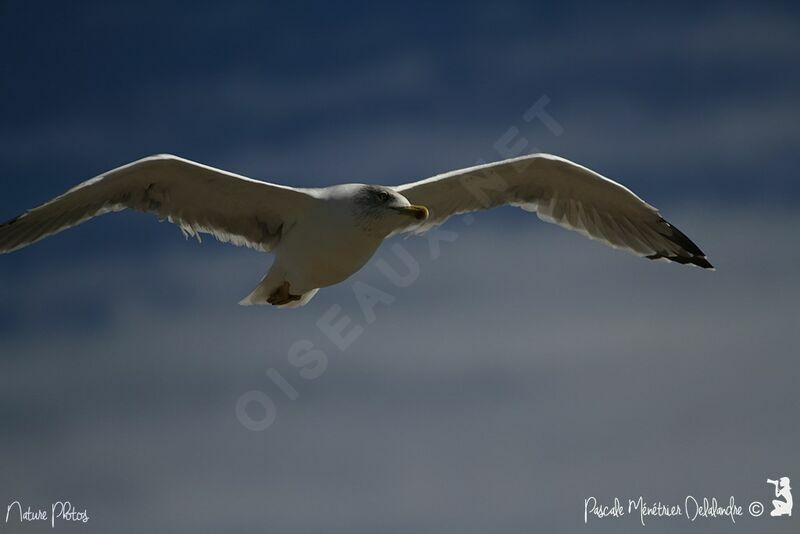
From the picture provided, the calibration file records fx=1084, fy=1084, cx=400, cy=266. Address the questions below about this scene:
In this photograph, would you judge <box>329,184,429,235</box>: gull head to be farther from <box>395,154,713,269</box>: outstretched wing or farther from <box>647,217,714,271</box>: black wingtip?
<box>647,217,714,271</box>: black wingtip

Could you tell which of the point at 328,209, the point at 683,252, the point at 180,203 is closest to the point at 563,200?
the point at 683,252

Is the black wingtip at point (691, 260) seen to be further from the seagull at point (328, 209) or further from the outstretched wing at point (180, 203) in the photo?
the outstretched wing at point (180, 203)

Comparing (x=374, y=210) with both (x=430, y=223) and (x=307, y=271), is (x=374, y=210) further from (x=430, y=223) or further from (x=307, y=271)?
(x=430, y=223)

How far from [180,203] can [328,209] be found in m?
1.53

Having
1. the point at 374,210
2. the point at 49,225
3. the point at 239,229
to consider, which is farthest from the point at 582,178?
the point at 49,225

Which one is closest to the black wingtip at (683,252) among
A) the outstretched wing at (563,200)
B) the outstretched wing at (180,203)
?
the outstretched wing at (563,200)

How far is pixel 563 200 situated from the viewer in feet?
34.7

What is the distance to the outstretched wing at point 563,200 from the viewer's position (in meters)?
10.1

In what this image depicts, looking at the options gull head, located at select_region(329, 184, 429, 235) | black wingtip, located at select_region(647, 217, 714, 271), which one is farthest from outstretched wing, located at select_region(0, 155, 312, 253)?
black wingtip, located at select_region(647, 217, 714, 271)

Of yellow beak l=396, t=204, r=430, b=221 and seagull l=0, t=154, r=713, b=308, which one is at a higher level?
seagull l=0, t=154, r=713, b=308

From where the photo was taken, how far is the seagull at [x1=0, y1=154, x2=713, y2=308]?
29.1 feet

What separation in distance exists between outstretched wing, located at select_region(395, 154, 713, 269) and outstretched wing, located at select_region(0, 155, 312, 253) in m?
1.26

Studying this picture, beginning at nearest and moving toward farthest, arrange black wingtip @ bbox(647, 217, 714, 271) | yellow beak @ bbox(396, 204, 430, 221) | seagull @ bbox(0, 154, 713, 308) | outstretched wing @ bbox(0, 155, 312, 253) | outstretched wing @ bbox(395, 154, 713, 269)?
yellow beak @ bbox(396, 204, 430, 221) → seagull @ bbox(0, 154, 713, 308) → outstretched wing @ bbox(0, 155, 312, 253) → outstretched wing @ bbox(395, 154, 713, 269) → black wingtip @ bbox(647, 217, 714, 271)

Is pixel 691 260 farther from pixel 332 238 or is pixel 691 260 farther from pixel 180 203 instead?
pixel 180 203
